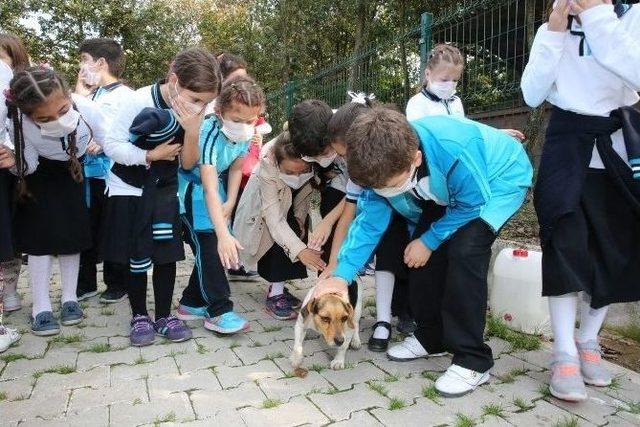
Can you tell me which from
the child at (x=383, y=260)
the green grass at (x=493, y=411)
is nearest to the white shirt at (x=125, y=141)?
the child at (x=383, y=260)

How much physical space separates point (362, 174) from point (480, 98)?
276 centimetres

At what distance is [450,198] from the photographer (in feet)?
7.85

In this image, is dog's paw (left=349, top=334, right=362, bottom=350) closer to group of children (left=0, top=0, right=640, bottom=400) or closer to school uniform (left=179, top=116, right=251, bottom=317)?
group of children (left=0, top=0, right=640, bottom=400)

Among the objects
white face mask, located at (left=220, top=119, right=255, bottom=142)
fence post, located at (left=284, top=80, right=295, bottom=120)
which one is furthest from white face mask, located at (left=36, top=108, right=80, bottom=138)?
fence post, located at (left=284, top=80, right=295, bottom=120)

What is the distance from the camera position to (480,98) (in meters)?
4.48

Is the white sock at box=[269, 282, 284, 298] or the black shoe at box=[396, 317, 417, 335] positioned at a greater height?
the white sock at box=[269, 282, 284, 298]

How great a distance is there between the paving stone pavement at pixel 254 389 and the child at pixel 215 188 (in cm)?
20

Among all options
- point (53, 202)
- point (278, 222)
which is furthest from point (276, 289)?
point (53, 202)

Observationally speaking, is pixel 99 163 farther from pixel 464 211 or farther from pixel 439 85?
pixel 464 211

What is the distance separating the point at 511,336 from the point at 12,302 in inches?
130

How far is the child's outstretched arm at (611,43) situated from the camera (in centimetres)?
200

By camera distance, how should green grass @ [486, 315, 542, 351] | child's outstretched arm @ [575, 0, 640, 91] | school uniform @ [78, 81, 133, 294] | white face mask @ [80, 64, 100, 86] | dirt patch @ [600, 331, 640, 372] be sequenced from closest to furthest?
child's outstretched arm @ [575, 0, 640, 91], dirt patch @ [600, 331, 640, 372], green grass @ [486, 315, 542, 351], school uniform @ [78, 81, 133, 294], white face mask @ [80, 64, 100, 86]

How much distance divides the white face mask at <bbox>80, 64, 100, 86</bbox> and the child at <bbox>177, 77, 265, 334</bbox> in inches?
59.3

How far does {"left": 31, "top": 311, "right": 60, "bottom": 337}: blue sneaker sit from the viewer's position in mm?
3102
